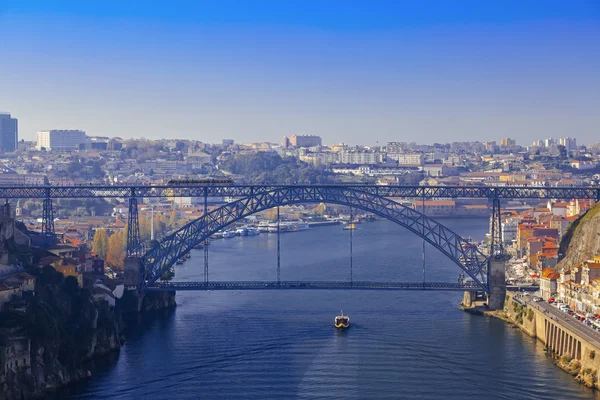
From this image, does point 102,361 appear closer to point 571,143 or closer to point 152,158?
point 152,158

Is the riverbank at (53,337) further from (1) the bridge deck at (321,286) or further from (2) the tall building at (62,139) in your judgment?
(2) the tall building at (62,139)

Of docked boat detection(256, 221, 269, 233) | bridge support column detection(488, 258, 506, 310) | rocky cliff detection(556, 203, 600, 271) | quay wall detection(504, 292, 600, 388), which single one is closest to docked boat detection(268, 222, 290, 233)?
docked boat detection(256, 221, 269, 233)

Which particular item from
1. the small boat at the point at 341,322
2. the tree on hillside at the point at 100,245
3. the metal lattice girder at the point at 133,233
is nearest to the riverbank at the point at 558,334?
the small boat at the point at 341,322

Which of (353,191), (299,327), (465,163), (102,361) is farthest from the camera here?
(465,163)

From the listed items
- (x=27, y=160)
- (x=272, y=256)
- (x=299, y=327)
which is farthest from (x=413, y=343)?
(x=27, y=160)

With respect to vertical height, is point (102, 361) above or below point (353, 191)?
below

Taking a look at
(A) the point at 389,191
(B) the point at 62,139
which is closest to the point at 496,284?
(A) the point at 389,191

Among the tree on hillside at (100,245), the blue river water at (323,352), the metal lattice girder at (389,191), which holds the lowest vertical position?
the blue river water at (323,352)

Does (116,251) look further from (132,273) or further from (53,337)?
(53,337)
